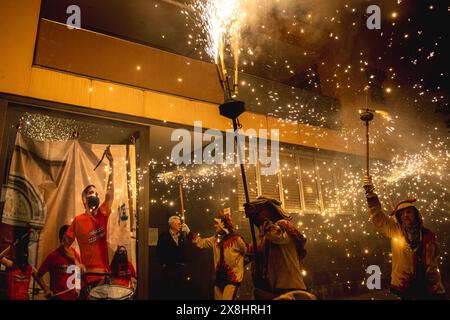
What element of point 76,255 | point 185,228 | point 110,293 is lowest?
point 110,293

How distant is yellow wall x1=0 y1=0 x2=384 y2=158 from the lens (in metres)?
4.62

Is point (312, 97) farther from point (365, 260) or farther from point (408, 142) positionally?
point (365, 260)

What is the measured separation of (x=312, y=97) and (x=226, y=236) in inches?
200

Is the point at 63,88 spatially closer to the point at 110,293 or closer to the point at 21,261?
the point at 21,261

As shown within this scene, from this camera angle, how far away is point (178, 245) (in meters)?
6.29

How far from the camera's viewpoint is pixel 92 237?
4.71m

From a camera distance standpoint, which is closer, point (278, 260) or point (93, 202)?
point (278, 260)

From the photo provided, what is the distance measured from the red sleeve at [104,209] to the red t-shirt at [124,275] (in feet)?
2.87

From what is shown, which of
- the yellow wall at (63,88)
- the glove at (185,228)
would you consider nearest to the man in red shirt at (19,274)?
the yellow wall at (63,88)

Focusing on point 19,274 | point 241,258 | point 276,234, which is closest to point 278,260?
point 276,234

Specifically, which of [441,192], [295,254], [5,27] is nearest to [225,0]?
[5,27]

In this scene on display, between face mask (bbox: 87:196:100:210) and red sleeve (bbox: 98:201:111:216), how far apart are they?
0.07 metres

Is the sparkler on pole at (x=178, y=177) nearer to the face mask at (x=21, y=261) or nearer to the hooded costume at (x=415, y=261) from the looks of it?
the face mask at (x=21, y=261)

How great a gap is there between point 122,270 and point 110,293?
360 mm
